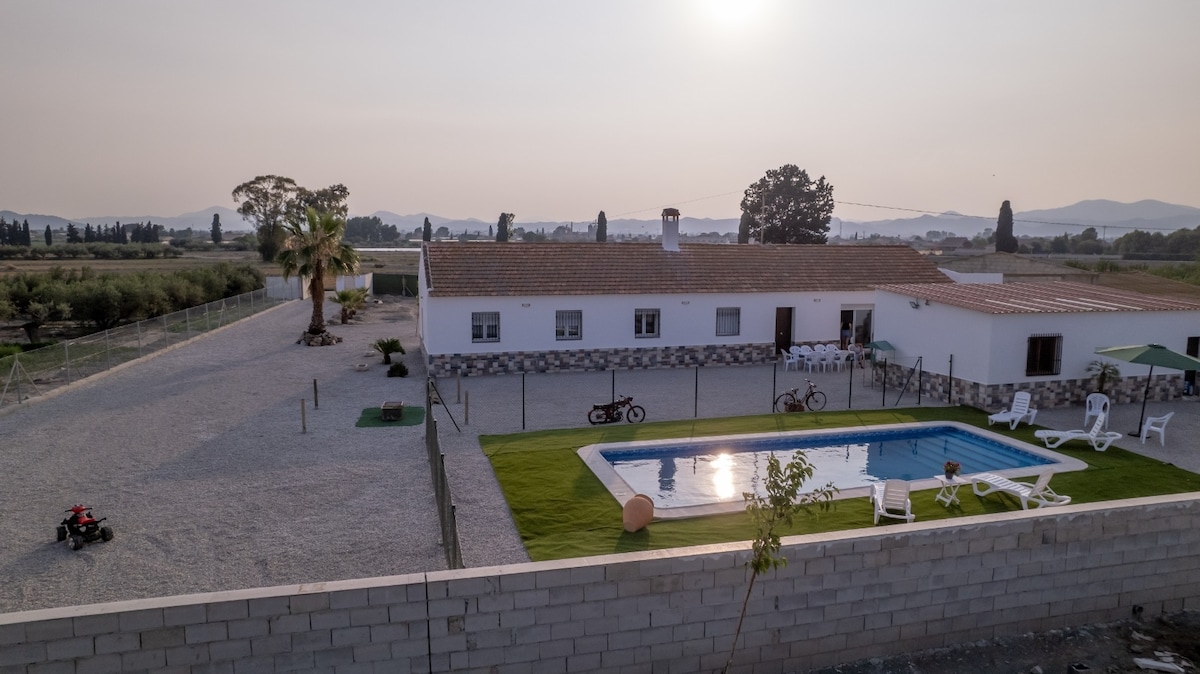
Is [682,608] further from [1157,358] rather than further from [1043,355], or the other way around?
[1043,355]

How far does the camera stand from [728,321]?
27.9m

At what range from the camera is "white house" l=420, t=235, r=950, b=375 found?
2538 cm

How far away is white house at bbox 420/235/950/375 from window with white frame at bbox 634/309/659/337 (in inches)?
1.4

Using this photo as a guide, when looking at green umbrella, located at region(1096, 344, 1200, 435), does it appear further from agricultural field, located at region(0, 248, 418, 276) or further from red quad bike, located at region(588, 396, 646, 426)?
agricultural field, located at region(0, 248, 418, 276)

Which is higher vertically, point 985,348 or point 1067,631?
point 985,348

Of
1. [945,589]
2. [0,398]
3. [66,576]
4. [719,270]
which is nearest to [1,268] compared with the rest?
[0,398]

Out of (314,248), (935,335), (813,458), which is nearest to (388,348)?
(314,248)

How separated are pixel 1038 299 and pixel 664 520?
16.0 meters

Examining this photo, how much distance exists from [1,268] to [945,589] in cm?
8502

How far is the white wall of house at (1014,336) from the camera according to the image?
19594mm

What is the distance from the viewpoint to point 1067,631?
29.3ft

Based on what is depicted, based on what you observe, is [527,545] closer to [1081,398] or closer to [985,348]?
[985,348]

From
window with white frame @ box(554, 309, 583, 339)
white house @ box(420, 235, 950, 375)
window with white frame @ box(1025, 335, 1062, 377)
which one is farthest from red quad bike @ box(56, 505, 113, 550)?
window with white frame @ box(1025, 335, 1062, 377)

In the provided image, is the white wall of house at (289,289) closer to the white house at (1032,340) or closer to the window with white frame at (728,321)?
the window with white frame at (728,321)
